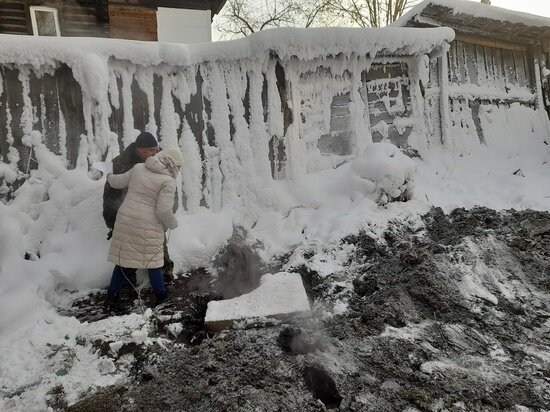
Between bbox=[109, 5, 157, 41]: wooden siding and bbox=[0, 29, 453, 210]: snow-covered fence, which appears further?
bbox=[109, 5, 157, 41]: wooden siding

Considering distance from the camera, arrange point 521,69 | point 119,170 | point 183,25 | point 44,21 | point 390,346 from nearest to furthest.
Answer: point 390,346 < point 119,170 < point 521,69 < point 44,21 < point 183,25

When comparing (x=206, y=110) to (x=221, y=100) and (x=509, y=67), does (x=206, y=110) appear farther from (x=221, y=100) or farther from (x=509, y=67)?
(x=509, y=67)

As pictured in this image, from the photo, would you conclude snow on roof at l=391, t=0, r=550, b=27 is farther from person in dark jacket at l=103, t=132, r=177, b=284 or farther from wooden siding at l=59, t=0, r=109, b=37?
wooden siding at l=59, t=0, r=109, b=37

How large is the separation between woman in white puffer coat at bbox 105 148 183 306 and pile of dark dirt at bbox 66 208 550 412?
67 cm

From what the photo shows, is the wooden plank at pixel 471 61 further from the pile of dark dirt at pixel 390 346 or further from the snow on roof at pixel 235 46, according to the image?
the pile of dark dirt at pixel 390 346

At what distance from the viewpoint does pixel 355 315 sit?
3.91 meters

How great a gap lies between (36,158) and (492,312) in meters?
5.67

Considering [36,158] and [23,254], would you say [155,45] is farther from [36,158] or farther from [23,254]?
[23,254]

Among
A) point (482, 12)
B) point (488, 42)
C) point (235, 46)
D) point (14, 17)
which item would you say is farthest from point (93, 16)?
point (488, 42)

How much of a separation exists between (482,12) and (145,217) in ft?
24.6

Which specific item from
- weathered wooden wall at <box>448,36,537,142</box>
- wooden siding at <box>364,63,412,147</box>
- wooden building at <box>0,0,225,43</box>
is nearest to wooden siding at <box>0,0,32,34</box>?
wooden building at <box>0,0,225,43</box>

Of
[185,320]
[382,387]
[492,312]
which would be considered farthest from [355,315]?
[185,320]

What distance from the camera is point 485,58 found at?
8539 millimetres

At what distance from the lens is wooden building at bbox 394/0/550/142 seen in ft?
25.3
